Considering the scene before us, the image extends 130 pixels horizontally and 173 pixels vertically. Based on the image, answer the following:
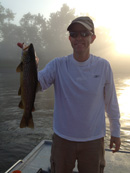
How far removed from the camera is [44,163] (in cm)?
465

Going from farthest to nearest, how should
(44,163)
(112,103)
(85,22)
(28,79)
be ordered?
(44,163)
(112,103)
(85,22)
(28,79)

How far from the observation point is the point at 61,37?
8394 centimetres

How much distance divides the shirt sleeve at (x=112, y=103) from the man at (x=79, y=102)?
0.02m

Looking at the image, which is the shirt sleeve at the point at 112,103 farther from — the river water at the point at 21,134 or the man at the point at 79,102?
the river water at the point at 21,134

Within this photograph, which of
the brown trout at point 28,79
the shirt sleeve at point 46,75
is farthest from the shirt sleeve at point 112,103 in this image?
the brown trout at point 28,79

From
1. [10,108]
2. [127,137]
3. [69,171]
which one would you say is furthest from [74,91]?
[10,108]

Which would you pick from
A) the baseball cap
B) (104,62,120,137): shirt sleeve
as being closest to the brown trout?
the baseball cap

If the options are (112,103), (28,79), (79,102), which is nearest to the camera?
(28,79)

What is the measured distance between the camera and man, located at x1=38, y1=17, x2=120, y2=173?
2609mm

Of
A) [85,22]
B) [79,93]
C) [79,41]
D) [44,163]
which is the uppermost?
[85,22]

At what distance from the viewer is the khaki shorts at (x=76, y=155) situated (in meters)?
2.65

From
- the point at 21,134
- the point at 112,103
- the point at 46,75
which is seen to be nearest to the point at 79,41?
the point at 46,75

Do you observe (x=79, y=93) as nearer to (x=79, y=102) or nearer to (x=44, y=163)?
(x=79, y=102)

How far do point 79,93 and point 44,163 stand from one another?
9.85 ft
